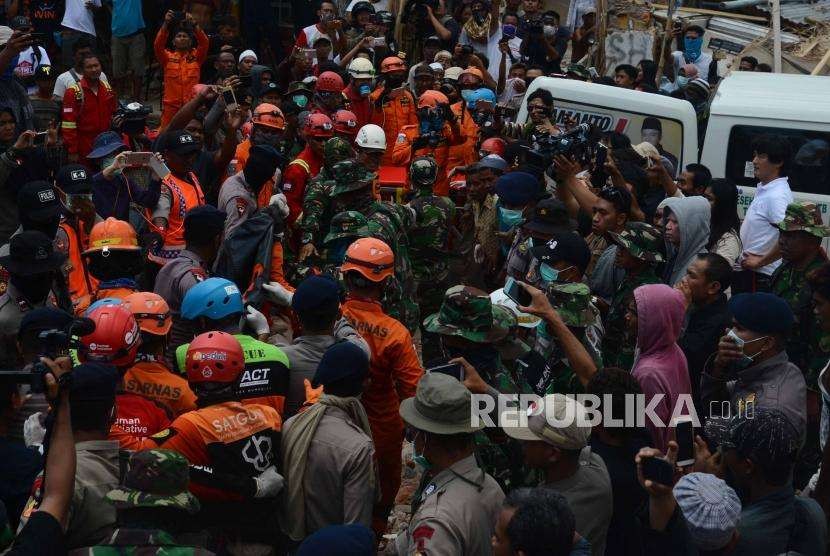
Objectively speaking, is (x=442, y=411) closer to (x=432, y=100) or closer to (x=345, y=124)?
(x=345, y=124)

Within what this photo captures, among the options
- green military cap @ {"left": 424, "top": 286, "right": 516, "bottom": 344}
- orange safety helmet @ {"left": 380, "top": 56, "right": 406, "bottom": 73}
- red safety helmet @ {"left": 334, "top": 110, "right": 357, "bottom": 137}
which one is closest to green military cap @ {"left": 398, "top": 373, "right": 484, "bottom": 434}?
green military cap @ {"left": 424, "top": 286, "right": 516, "bottom": 344}

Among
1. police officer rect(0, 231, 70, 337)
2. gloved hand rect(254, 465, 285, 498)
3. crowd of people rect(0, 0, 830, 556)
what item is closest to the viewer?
crowd of people rect(0, 0, 830, 556)

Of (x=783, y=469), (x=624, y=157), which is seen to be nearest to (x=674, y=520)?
(x=783, y=469)

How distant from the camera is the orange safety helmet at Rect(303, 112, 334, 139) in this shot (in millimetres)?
9133

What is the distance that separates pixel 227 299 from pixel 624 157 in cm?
417

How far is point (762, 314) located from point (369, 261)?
2104 millimetres

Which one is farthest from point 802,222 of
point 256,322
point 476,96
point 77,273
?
point 476,96

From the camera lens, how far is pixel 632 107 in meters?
11.4

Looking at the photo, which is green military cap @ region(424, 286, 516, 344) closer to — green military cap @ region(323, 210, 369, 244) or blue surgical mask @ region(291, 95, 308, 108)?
green military cap @ region(323, 210, 369, 244)

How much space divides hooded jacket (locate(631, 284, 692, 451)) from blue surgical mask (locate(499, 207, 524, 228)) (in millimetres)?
2985

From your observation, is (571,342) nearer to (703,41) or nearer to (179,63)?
(179,63)

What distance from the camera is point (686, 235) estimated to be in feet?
23.9

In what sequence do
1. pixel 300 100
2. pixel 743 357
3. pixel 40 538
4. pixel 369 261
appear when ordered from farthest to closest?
pixel 300 100 → pixel 369 261 → pixel 743 357 → pixel 40 538

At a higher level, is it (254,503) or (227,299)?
(227,299)
